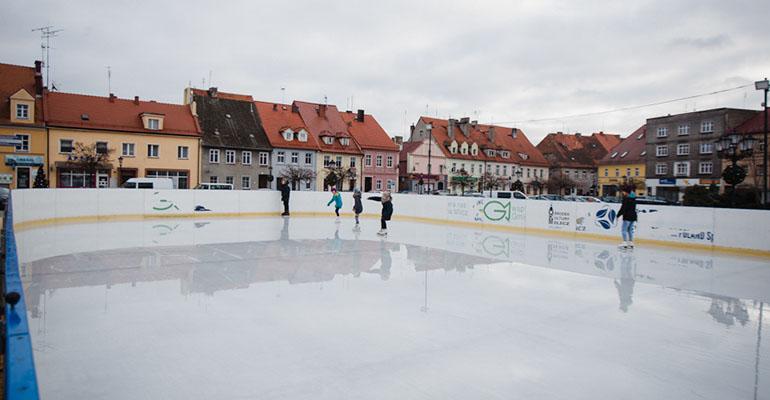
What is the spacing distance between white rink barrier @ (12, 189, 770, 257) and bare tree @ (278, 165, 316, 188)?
57.9ft

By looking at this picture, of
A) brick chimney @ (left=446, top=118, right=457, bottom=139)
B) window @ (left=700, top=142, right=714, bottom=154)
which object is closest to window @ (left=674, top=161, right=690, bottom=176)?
window @ (left=700, top=142, right=714, bottom=154)

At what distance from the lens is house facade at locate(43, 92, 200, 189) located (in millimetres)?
37219

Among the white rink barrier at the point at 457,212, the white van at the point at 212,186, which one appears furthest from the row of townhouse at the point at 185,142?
the white rink barrier at the point at 457,212

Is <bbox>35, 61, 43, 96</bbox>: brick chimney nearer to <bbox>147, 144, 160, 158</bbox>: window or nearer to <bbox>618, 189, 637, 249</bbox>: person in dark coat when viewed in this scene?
<bbox>147, 144, 160, 158</bbox>: window

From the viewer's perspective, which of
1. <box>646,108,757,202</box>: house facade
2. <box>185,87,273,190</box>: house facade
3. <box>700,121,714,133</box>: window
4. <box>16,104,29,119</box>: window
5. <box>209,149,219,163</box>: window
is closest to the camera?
<box>16,104,29,119</box>: window

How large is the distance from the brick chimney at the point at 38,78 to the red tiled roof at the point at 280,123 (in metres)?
17.0

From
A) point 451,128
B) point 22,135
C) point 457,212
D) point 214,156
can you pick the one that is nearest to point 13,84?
point 22,135

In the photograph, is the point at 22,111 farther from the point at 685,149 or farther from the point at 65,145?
the point at 685,149

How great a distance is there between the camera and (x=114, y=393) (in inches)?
166

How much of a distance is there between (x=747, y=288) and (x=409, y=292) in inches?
244

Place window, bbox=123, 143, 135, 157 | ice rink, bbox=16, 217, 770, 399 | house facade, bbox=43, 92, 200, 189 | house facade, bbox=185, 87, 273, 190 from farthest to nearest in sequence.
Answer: house facade, bbox=185, 87, 273, 190 < window, bbox=123, 143, 135, 157 < house facade, bbox=43, 92, 200, 189 < ice rink, bbox=16, 217, 770, 399

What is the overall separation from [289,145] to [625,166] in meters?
37.3

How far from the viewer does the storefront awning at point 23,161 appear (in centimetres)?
3400

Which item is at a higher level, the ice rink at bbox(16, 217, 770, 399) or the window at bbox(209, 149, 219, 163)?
the window at bbox(209, 149, 219, 163)
